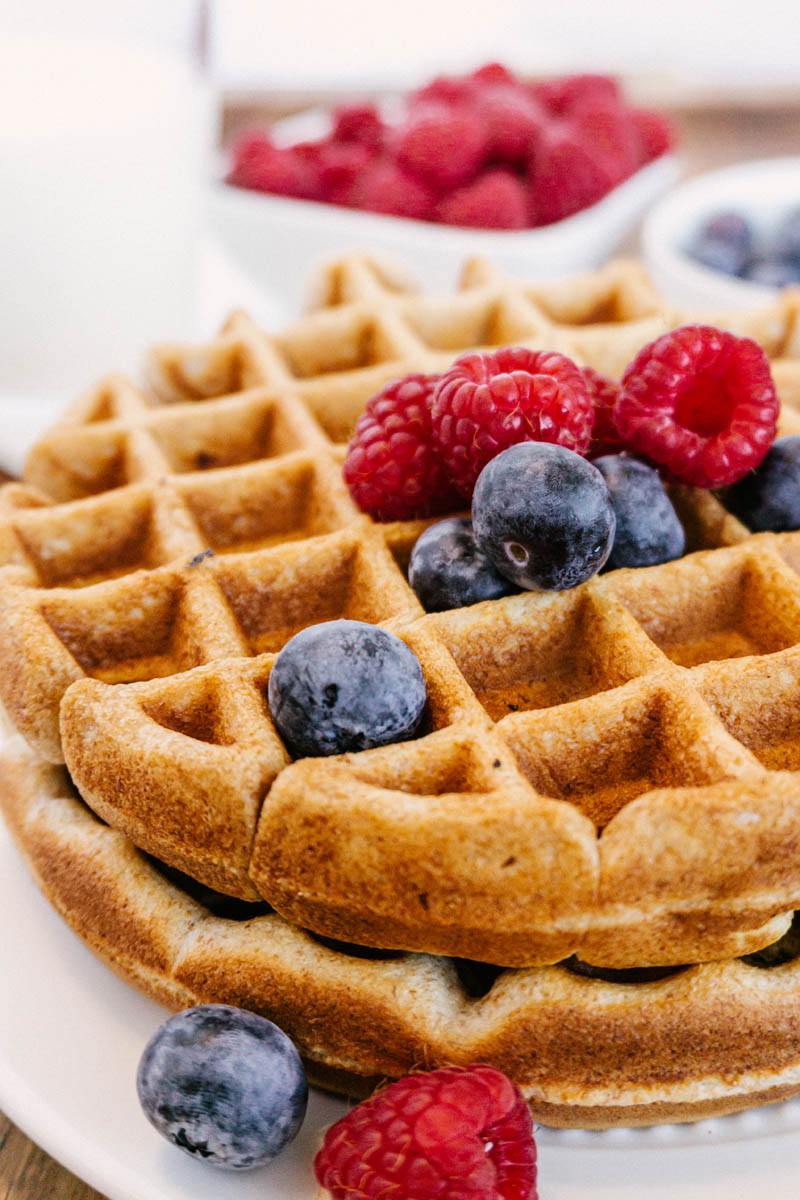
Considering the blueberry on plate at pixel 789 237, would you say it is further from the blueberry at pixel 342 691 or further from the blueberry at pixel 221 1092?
the blueberry at pixel 221 1092

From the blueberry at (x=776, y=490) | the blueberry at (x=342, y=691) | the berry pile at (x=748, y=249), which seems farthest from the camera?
the berry pile at (x=748, y=249)

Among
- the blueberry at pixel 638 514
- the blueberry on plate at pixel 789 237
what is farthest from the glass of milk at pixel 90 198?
the blueberry on plate at pixel 789 237

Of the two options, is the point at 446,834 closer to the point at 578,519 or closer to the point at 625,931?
the point at 625,931

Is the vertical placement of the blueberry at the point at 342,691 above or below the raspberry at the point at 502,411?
below

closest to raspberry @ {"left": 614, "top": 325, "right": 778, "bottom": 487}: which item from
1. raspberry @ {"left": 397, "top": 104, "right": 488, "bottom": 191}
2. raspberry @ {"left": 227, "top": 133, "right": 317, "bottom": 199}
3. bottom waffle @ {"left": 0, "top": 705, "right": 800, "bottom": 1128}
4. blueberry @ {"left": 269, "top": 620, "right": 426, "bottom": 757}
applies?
blueberry @ {"left": 269, "top": 620, "right": 426, "bottom": 757}

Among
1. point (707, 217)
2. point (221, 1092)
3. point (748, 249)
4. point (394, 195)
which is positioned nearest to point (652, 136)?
point (707, 217)

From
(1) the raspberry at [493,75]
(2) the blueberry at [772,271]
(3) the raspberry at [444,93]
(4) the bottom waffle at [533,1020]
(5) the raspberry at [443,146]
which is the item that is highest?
(1) the raspberry at [493,75]
